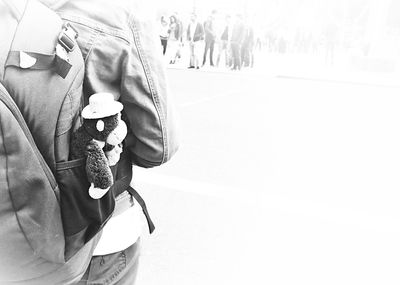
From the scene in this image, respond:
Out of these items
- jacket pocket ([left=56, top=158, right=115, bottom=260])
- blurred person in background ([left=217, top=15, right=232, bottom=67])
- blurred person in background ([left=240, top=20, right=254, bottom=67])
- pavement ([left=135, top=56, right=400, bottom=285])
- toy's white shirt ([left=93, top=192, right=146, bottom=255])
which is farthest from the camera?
blurred person in background ([left=240, top=20, right=254, bottom=67])

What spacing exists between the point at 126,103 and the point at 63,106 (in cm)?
16

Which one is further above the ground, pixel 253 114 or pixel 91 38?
pixel 91 38

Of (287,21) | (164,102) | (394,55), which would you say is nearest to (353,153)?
(164,102)

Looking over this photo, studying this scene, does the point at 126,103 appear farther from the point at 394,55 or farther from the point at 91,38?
the point at 394,55

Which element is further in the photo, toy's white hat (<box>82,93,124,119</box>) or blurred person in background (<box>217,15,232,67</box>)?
blurred person in background (<box>217,15,232,67</box>)

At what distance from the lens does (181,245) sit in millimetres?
2771

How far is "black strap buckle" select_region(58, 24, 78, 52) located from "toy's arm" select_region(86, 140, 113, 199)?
0.19 metres

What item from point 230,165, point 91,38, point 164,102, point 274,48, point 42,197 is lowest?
point 274,48

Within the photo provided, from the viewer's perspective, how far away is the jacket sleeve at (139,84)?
0.89 metres

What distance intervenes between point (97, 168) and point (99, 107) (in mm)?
125

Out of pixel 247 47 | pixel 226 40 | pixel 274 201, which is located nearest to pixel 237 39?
pixel 226 40

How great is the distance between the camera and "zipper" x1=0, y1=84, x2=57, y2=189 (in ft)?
2.47

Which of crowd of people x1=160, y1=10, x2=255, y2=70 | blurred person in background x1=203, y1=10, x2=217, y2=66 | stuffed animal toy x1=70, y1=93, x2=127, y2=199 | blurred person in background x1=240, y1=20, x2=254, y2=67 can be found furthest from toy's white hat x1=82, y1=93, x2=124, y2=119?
blurred person in background x1=240, y1=20, x2=254, y2=67

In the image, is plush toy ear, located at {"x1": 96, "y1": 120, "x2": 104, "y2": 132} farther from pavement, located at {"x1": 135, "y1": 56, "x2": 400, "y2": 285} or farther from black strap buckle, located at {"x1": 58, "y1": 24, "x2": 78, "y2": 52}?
pavement, located at {"x1": 135, "y1": 56, "x2": 400, "y2": 285}
